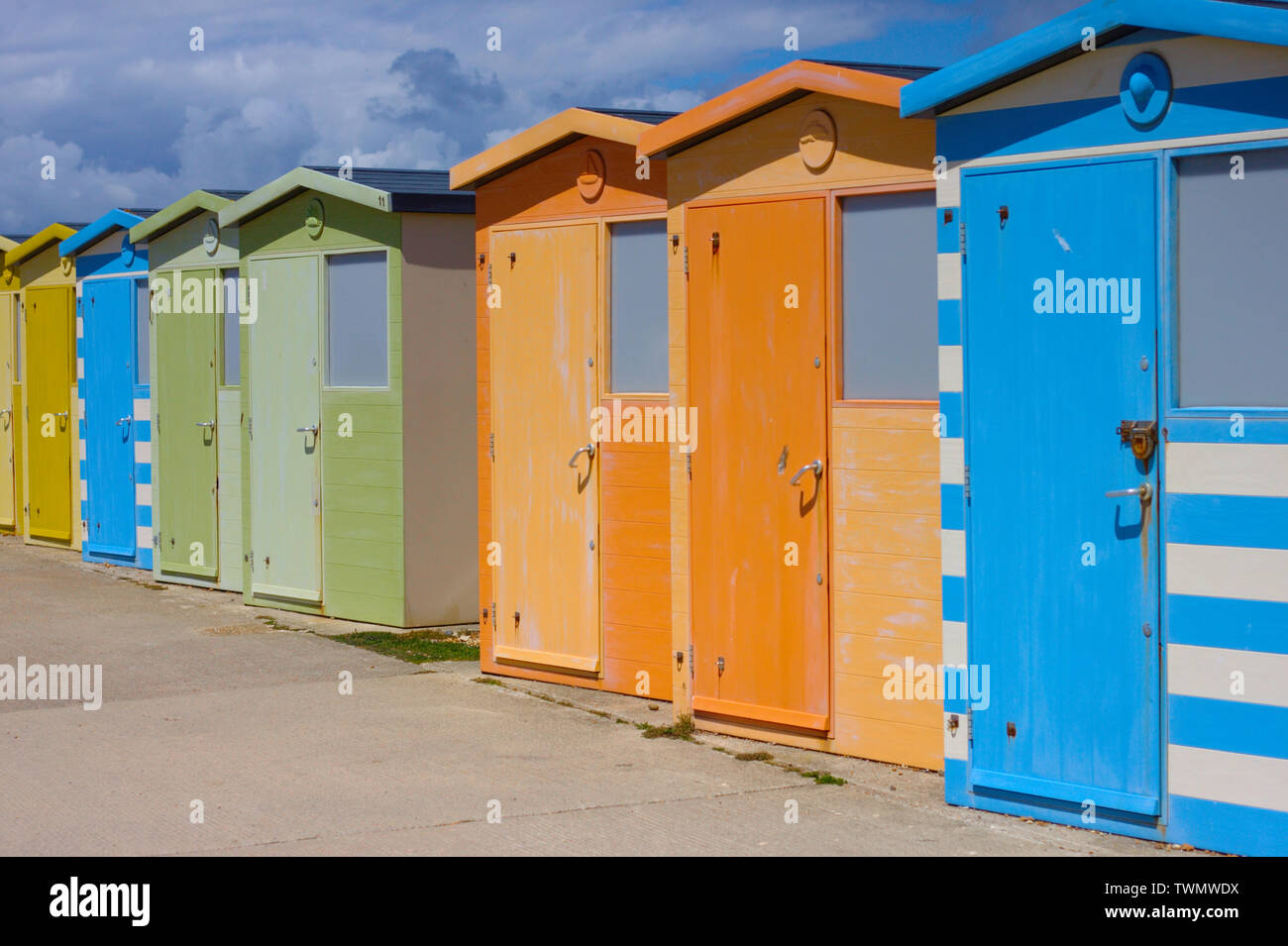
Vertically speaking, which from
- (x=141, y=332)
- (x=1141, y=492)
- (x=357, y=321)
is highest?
(x=141, y=332)

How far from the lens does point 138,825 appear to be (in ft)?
20.1

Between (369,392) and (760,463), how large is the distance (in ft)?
14.8

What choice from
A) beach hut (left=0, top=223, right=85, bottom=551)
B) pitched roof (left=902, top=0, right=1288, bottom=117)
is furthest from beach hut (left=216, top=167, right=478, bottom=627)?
pitched roof (left=902, top=0, right=1288, bottom=117)

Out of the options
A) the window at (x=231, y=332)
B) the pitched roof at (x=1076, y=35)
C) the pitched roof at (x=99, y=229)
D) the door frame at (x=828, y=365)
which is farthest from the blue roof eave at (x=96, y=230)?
the pitched roof at (x=1076, y=35)

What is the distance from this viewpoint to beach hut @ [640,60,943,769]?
693 cm

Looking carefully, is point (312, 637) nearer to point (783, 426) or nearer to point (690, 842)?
point (783, 426)

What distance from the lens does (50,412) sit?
1655 cm

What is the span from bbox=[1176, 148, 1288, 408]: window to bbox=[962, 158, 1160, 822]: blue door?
0.40 ft

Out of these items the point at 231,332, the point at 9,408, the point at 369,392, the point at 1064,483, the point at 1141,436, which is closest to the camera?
the point at 1141,436

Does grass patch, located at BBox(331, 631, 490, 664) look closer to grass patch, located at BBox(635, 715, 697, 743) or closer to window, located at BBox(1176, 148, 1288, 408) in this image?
grass patch, located at BBox(635, 715, 697, 743)

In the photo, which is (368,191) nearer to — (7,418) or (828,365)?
(828,365)

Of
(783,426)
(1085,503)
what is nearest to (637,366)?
(783,426)

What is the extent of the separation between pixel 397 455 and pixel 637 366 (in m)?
A: 2.99

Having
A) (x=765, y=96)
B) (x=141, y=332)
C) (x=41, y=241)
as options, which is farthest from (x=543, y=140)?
(x=41, y=241)
